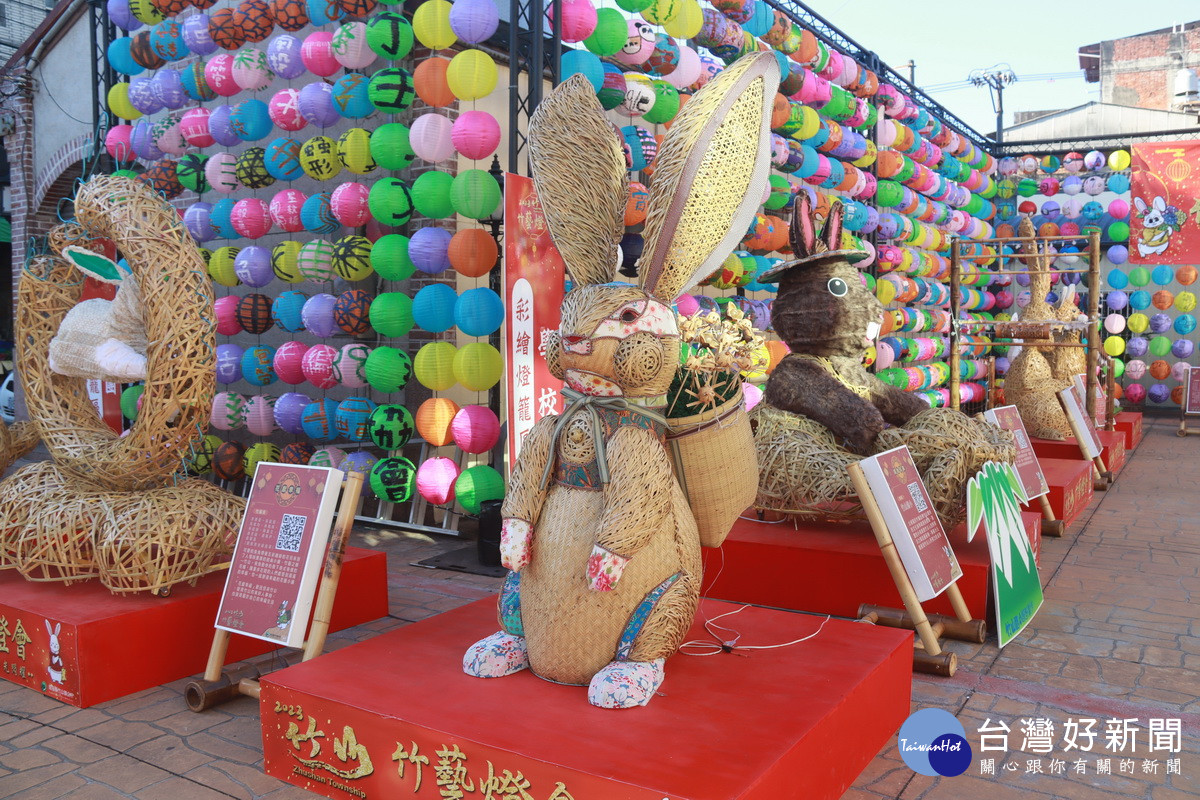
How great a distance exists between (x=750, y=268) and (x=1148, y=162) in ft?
25.8

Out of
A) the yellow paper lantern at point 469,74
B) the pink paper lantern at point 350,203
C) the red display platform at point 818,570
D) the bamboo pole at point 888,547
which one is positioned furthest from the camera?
the pink paper lantern at point 350,203

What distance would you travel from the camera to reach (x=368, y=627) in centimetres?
372

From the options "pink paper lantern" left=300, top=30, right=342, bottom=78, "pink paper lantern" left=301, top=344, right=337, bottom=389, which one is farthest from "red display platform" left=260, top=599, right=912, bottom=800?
"pink paper lantern" left=300, top=30, right=342, bottom=78

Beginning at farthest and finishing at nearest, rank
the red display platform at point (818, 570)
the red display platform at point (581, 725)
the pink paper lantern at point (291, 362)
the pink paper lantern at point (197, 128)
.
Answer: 1. the pink paper lantern at point (197, 128)
2. the pink paper lantern at point (291, 362)
3. the red display platform at point (818, 570)
4. the red display platform at point (581, 725)

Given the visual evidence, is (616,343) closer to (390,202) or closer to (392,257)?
(392,257)

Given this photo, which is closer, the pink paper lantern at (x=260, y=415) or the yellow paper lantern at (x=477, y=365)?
the yellow paper lantern at (x=477, y=365)

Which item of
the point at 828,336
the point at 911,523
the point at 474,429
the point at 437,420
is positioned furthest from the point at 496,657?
the point at 437,420

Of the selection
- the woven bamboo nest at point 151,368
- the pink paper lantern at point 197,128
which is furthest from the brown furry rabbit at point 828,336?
the pink paper lantern at point 197,128

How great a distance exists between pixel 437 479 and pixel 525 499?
250cm

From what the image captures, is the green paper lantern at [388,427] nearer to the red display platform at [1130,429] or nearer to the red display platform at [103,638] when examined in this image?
the red display platform at [103,638]

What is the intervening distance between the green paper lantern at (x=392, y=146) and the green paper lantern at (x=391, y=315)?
0.72m

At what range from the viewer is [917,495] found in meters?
3.26

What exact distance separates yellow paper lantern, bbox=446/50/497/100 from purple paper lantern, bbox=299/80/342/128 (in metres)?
1.02

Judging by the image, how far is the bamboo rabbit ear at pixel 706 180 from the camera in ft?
7.68
